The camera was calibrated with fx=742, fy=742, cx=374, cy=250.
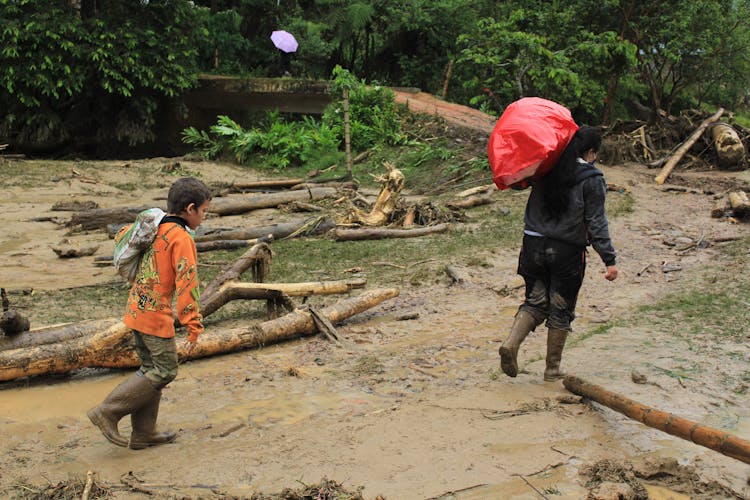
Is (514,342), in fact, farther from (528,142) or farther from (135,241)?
(135,241)

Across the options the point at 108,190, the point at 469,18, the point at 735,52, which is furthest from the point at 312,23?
the point at 735,52

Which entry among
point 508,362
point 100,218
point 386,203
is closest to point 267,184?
point 100,218

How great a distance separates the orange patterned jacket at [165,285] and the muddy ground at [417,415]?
30.4 inches

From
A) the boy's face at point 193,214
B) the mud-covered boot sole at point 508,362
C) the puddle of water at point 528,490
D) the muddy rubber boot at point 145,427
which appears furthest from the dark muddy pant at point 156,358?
the mud-covered boot sole at point 508,362

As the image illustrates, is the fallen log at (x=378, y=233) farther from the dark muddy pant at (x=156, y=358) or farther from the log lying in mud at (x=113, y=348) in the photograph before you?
the dark muddy pant at (x=156, y=358)

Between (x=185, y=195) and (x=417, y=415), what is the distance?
1.99m

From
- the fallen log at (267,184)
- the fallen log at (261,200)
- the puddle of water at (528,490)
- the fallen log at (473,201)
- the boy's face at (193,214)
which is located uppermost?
the boy's face at (193,214)

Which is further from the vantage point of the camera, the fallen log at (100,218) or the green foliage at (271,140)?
the green foliage at (271,140)

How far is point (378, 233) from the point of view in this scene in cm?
1134

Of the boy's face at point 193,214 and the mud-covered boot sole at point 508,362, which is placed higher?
the boy's face at point 193,214

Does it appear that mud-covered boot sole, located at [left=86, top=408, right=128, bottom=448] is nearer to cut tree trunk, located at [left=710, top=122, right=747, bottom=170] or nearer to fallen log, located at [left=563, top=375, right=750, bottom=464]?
fallen log, located at [left=563, top=375, right=750, bottom=464]

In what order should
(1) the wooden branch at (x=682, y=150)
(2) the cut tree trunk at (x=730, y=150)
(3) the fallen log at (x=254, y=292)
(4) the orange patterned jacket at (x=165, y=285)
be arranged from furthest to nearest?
1. (2) the cut tree trunk at (x=730, y=150)
2. (1) the wooden branch at (x=682, y=150)
3. (3) the fallen log at (x=254, y=292)
4. (4) the orange patterned jacket at (x=165, y=285)

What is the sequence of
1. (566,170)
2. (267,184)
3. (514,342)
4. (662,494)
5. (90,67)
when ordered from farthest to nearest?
(90,67), (267,184), (514,342), (566,170), (662,494)

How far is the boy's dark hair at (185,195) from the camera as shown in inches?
166
